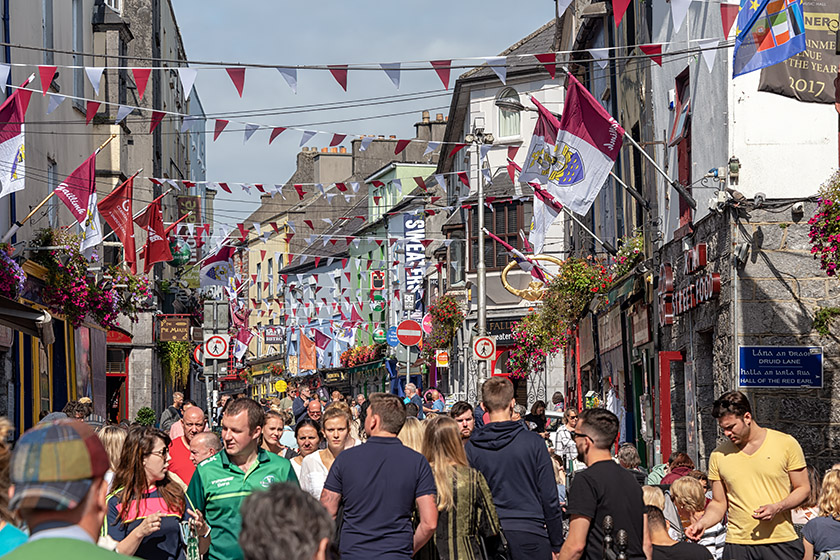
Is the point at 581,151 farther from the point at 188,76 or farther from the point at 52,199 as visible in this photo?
the point at 52,199

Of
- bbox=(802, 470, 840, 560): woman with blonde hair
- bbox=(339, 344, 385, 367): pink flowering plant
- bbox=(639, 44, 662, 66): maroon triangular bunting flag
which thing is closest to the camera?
bbox=(802, 470, 840, 560): woman with blonde hair

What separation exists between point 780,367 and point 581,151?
12.8 ft

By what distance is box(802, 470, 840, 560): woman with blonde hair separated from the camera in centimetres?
748

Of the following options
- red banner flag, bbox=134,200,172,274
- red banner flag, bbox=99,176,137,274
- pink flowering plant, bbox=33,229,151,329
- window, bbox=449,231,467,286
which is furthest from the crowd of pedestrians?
window, bbox=449,231,467,286

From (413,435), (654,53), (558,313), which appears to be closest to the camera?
(413,435)

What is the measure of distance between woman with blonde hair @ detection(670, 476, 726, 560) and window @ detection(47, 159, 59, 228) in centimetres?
1806

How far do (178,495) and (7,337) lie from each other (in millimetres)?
15379

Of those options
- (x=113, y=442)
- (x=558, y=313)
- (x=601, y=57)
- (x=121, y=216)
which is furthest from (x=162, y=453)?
(x=558, y=313)

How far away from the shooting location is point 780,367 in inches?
543

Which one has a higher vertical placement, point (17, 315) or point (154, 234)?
point (154, 234)

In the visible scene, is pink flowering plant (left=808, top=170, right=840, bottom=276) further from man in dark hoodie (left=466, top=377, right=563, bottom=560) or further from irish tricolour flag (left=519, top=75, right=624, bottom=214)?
man in dark hoodie (left=466, top=377, right=563, bottom=560)

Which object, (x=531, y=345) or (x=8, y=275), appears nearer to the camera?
(x=8, y=275)

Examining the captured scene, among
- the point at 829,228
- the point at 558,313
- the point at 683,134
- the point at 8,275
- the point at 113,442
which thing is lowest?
the point at 113,442

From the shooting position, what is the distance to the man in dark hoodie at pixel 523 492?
285 inches
